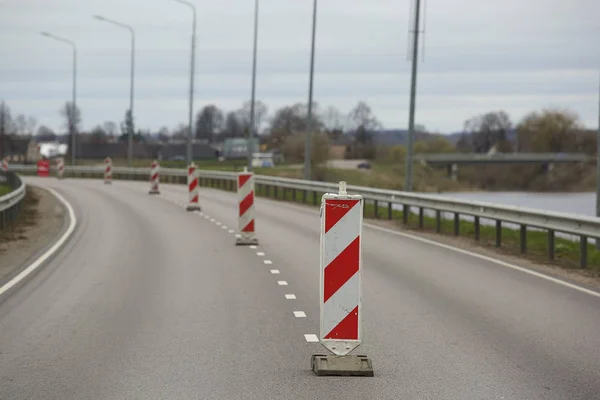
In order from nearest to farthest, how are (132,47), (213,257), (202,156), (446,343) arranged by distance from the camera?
1. (446,343)
2. (213,257)
3. (132,47)
4. (202,156)

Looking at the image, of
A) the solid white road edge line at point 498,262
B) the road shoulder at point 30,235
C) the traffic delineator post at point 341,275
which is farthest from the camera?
the road shoulder at point 30,235

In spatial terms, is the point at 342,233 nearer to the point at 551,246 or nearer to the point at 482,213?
the point at 551,246

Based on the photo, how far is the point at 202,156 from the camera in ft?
608

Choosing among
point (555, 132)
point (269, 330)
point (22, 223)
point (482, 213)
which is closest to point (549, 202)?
point (482, 213)

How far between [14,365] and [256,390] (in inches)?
81.9

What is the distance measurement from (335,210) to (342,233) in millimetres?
Result: 188

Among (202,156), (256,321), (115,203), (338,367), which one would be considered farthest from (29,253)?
(202,156)

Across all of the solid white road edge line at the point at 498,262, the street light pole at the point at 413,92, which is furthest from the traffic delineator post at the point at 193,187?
the solid white road edge line at the point at 498,262

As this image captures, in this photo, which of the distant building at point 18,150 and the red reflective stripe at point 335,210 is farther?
the distant building at point 18,150

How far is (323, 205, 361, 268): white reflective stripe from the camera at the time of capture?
24.8 ft

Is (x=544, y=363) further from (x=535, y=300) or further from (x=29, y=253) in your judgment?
(x=29, y=253)

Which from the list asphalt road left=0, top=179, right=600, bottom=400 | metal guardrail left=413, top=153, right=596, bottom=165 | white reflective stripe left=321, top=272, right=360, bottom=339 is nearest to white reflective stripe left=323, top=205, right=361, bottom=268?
white reflective stripe left=321, top=272, right=360, bottom=339

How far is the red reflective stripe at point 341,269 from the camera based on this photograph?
7.57 metres

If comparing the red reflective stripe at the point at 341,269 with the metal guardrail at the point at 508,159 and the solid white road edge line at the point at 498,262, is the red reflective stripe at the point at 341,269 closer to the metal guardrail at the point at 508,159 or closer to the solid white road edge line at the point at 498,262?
the solid white road edge line at the point at 498,262
